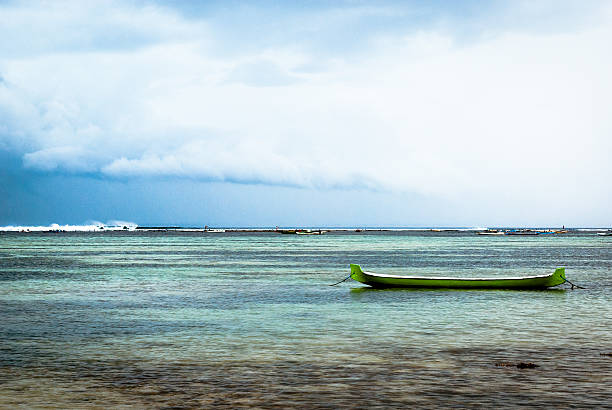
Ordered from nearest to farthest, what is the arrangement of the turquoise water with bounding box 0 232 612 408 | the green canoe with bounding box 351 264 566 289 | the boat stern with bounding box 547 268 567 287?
the turquoise water with bounding box 0 232 612 408 < the green canoe with bounding box 351 264 566 289 < the boat stern with bounding box 547 268 567 287

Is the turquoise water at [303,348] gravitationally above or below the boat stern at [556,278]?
below

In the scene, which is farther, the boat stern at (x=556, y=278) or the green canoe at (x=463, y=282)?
the boat stern at (x=556, y=278)

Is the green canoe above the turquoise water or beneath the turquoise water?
above

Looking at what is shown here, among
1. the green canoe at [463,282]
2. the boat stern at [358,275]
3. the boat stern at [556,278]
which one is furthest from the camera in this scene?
the boat stern at [358,275]

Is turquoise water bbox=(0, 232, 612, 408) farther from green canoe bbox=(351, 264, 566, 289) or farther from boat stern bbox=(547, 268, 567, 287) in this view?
boat stern bbox=(547, 268, 567, 287)

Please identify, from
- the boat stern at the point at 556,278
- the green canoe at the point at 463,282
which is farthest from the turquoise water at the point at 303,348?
the boat stern at the point at 556,278

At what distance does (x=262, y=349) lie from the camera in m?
21.9

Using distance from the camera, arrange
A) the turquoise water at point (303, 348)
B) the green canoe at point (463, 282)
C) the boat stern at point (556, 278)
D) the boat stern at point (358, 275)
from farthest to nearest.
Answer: the boat stern at point (358, 275) < the boat stern at point (556, 278) < the green canoe at point (463, 282) < the turquoise water at point (303, 348)

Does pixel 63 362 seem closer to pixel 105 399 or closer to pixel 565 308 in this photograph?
pixel 105 399

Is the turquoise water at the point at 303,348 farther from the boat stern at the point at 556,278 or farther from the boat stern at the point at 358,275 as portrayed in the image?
the boat stern at the point at 358,275

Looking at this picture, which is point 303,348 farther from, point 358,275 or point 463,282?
Answer: point 358,275

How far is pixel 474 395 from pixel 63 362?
11.8 metres

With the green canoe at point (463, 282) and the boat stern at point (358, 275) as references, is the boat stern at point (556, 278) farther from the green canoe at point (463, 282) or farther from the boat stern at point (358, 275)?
the boat stern at point (358, 275)

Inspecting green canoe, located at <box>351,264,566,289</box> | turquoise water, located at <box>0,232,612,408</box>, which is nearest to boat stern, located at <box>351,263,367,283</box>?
green canoe, located at <box>351,264,566,289</box>
